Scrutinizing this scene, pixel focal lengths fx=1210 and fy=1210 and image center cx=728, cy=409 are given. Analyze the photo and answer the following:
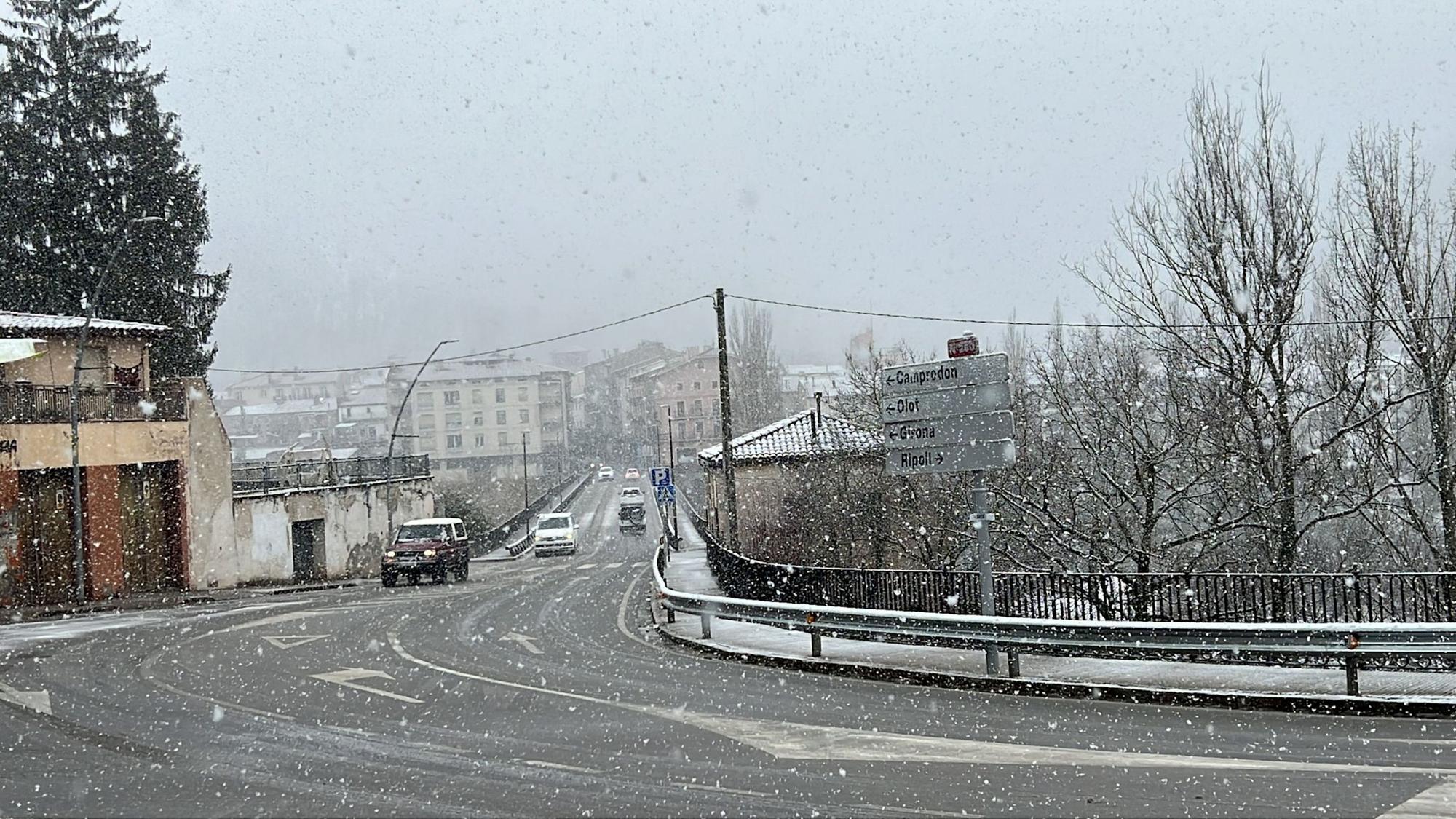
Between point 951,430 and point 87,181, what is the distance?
130 ft

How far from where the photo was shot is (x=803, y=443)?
42719 millimetres

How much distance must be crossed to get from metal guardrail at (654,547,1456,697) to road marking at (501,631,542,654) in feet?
10.3

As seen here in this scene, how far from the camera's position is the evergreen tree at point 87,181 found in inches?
1672

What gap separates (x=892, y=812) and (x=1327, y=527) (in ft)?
145

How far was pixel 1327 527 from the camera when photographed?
4575cm

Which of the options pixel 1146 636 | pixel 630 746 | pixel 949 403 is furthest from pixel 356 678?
pixel 1146 636

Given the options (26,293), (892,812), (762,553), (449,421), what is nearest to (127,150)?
(26,293)

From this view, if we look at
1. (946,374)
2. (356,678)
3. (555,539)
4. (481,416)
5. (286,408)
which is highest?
(286,408)

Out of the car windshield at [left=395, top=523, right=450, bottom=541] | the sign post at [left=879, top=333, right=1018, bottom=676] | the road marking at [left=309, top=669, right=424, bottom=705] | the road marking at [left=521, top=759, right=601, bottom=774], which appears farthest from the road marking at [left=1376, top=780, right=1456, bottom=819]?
the car windshield at [left=395, top=523, right=450, bottom=541]

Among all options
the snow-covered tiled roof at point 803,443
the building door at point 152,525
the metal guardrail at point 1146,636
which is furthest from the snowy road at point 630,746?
the building door at point 152,525

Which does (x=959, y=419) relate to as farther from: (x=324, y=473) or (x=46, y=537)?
(x=324, y=473)

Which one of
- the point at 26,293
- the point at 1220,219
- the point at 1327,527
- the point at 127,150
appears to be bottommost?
the point at 1327,527

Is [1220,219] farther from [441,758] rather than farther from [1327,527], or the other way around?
[1327,527]

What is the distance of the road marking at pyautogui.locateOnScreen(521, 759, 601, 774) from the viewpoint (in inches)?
343
